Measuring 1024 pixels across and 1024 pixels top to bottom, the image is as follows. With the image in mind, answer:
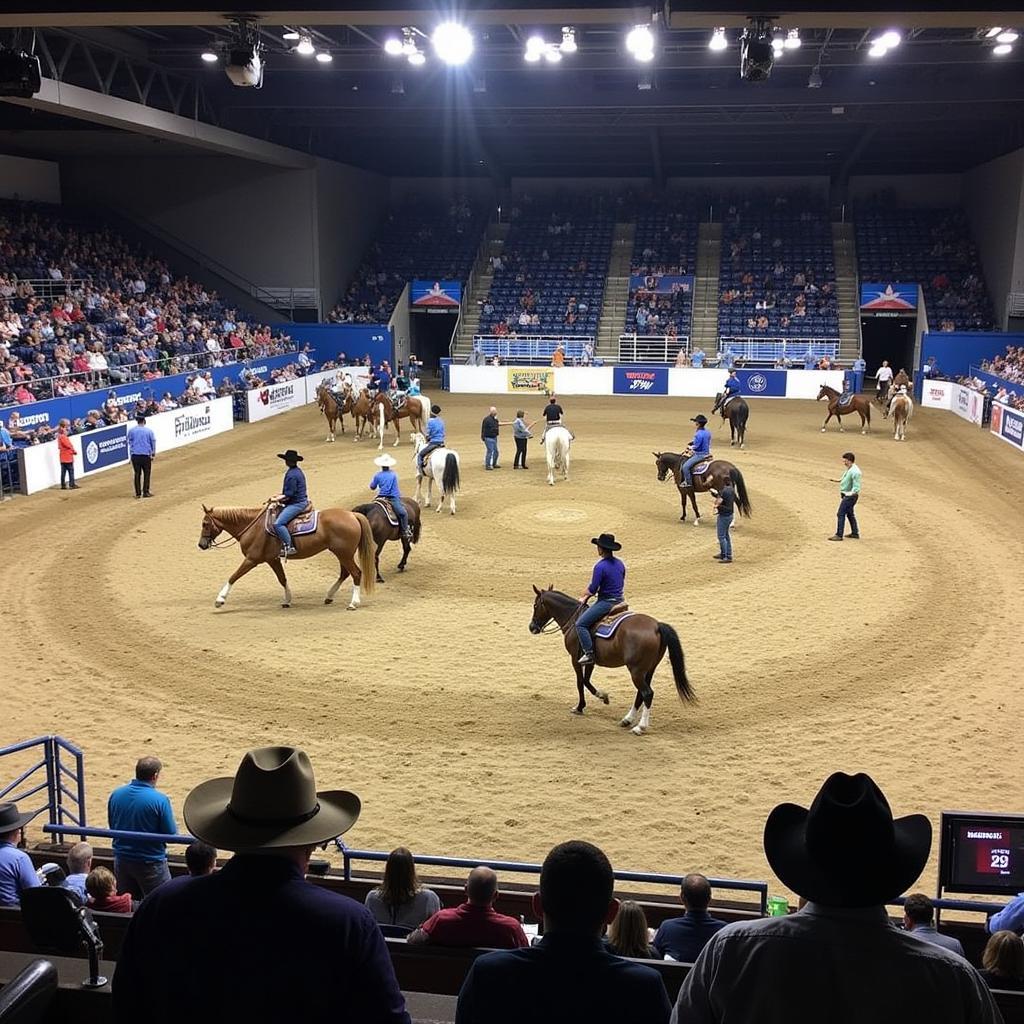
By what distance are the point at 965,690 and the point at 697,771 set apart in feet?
13.1

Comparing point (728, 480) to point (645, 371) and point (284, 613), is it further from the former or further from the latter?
point (645, 371)

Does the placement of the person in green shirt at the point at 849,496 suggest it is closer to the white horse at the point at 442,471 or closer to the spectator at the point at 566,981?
the white horse at the point at 442,471

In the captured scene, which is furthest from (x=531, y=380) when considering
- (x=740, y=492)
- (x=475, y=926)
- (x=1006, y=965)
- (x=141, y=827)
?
(x=1006, y=965)

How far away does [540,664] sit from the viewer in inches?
529

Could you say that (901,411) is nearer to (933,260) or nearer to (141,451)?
(933,260)

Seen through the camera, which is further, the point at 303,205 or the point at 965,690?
the point at 303,205

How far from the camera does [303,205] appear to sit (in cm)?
4522

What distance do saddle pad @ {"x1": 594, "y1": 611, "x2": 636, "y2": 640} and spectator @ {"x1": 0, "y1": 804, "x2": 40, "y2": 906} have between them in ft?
20.4

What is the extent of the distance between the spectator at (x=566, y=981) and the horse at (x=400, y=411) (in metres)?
26.3

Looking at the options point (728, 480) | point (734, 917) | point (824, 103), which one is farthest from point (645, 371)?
point (734, 917)

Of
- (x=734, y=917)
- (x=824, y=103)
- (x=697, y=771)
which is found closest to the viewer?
(x=734, y=917)

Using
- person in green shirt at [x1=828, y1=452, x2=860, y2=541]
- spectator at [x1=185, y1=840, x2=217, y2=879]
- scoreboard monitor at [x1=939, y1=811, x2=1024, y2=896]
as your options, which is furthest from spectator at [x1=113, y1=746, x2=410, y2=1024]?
person in green shirt at [x1=828, y1=452, x2=860, y2=541]

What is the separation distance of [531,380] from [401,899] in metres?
35.8

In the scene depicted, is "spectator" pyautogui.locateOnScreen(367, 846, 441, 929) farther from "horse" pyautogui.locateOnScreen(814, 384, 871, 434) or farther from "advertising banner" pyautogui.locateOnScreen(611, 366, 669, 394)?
"advertising banner" pyautogui.locateOnScreen(611, 366, 669, 394)
